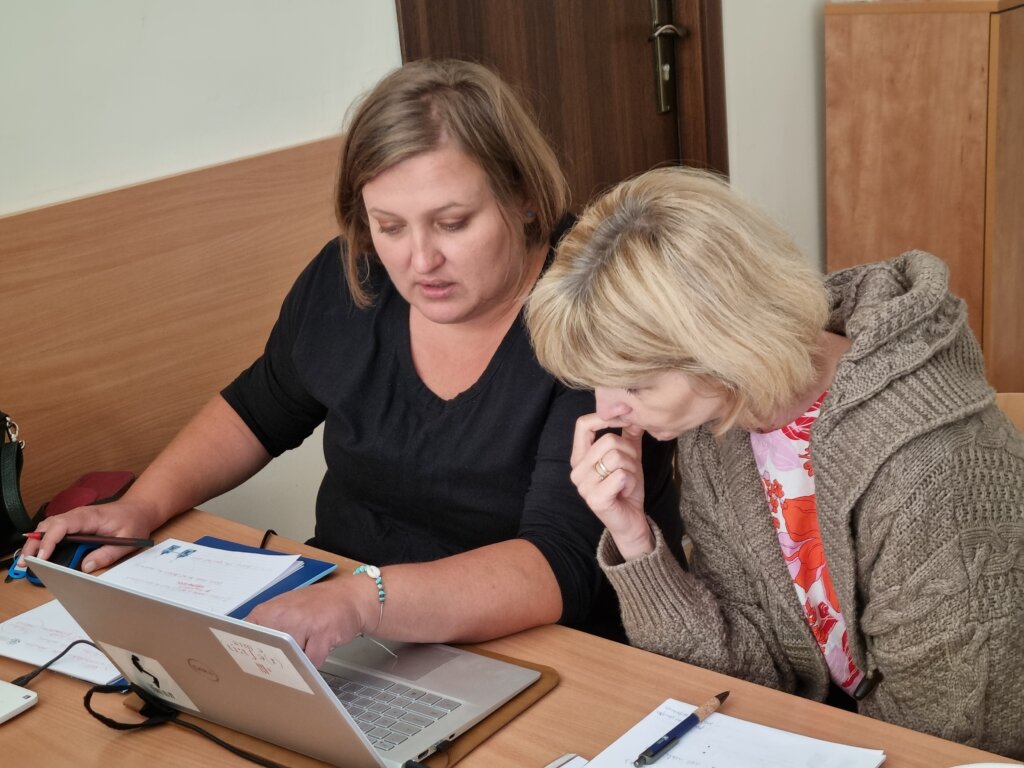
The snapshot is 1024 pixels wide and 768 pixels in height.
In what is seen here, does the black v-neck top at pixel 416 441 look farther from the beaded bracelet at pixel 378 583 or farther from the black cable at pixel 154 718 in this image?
the black cable at pixel 154 718

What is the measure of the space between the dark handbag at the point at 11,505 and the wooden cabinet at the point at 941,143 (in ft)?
8.51

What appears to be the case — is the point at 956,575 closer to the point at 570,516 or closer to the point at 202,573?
the point at 570,516

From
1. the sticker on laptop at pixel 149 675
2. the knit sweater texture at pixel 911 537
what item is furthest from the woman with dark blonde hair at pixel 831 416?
the sticker on laptop at pixel 149 675

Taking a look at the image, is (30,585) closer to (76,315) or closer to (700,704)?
(76,315)

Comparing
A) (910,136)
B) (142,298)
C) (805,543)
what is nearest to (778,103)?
(910,136)

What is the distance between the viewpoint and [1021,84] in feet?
10.8

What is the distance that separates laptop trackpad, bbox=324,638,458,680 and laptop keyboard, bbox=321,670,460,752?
2cm

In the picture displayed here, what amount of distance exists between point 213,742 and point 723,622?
564mm

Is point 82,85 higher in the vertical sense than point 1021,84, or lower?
higher

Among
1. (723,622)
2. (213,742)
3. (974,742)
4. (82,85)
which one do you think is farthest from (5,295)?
(974,742)

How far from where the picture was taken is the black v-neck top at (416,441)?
4.80ft

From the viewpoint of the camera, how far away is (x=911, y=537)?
3.80 feet

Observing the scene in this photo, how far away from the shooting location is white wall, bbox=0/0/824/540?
6.24 ft

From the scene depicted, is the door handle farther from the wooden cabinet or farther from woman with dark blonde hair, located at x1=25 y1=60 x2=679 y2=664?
woman with dark blonde hair, located at x1=25 y1=60 x2=679 y2=664
